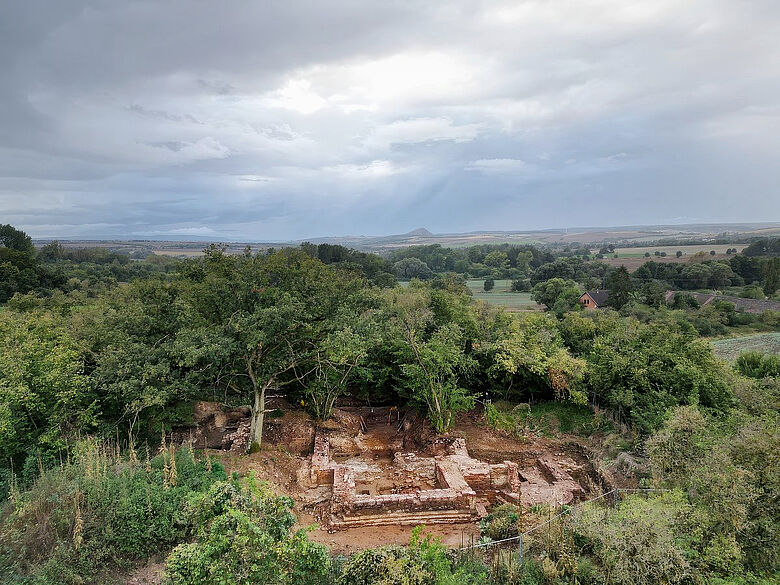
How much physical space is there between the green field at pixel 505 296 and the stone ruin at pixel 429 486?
3229 centimetres

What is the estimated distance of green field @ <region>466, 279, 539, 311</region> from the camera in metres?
50.8

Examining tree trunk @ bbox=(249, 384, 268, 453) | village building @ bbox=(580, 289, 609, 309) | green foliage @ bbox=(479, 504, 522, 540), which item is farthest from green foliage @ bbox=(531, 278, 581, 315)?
tree trunk @ bbox=(249, 384, 268, 453)

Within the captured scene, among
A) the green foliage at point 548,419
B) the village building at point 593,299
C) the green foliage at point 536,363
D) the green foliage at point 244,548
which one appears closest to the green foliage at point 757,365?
the green foliage at point 548,419

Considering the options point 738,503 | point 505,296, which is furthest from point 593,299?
point 738,503

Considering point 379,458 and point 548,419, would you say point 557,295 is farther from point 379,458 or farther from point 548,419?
point 379,458

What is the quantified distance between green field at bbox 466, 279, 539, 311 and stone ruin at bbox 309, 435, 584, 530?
3229 centimetres

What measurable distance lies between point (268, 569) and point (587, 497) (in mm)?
10947

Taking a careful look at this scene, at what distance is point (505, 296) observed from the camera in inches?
2379

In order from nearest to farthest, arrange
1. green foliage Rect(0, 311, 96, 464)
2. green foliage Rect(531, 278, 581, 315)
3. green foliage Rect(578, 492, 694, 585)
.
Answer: green foliage Rect(578, 492, 694, 585) < green foliage Rect(0, 311, 96, 464) < green foliage Rect(531, 278, 581, 315)

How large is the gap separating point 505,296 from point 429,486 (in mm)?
49616

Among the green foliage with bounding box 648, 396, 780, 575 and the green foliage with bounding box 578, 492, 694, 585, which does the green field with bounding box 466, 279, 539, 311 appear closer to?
the green foliage with bounding box 648, 396, 780, 575

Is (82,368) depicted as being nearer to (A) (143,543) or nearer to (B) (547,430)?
(A) (143,543)

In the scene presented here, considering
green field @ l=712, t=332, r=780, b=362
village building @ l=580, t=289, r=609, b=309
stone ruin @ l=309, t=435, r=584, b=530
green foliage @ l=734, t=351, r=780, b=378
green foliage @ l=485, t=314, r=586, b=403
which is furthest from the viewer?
village building @ l=580, t=289, r=609, b=309

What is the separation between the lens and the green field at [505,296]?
50812 mm
